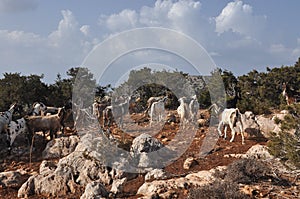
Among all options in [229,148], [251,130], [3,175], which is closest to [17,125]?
[3,175]

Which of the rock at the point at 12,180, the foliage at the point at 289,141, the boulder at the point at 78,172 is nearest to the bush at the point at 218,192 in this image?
the foliage at the point at 289,141

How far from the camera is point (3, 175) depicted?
1166 centimetres

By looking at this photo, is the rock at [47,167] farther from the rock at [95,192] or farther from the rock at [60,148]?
the rock at [95,192]

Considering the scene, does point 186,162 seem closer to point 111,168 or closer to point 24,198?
point 111,168

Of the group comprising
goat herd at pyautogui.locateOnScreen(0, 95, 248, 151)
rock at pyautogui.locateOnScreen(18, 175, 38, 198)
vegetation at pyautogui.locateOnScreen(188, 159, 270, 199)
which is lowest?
rock at pyautogui.locateOnScreen(18, 175, 38, 198)

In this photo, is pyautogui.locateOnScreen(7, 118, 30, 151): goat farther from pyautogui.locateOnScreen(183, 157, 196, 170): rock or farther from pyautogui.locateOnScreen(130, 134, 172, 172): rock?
pyautogui.locateOnScreen(183, 157, 196, 170): rock

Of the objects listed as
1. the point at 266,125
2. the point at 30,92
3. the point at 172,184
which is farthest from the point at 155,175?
the point at 30,92

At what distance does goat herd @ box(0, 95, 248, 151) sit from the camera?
16.3 m

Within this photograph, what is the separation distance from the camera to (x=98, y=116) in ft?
68.9

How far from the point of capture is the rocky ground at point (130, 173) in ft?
29.8

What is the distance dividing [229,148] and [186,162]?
3.17m

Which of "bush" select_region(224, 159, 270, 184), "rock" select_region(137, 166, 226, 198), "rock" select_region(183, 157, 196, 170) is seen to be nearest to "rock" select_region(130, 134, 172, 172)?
"rock" select_region(183, 157, 196, 170)

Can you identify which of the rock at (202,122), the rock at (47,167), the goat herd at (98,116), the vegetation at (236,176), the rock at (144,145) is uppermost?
the goat herd at (98,116)

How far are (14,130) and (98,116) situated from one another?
5666mm
